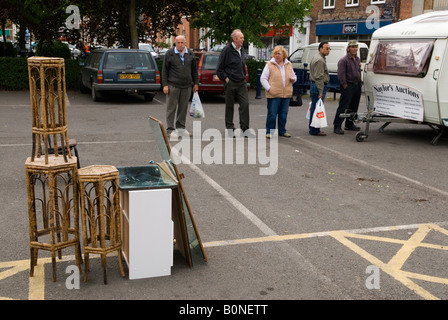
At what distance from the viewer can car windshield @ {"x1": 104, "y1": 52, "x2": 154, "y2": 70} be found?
655 inches

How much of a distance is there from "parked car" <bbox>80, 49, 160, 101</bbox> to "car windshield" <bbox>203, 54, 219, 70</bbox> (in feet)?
5.92

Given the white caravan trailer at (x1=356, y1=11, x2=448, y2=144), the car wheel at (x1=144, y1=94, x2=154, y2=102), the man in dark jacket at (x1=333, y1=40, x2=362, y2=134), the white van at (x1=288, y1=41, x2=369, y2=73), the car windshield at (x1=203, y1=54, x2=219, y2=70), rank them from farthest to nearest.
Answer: the white van at (x1=288, y1=41, x2=369, y2=73)
the car wheel at (x1=144, y1=94, x2=154, y2=102)
the car windshield at (x1=203, y1=54, x2=219, y2=70)
the man in dark jacket at (x1=333, y1=40, x2=362, y2=134)
the white caravan trailer at (x1=356, y1=11, x2=448, y2=144)

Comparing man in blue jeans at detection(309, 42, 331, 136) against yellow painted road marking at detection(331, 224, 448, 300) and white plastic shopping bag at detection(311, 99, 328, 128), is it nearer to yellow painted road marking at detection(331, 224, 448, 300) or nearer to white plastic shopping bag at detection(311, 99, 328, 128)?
white plastic shopping bag at detection(311, 99, 328, 128)

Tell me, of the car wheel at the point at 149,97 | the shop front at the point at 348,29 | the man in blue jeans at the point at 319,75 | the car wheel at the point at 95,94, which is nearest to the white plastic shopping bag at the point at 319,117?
the man in blue jeans at the point at 319,75

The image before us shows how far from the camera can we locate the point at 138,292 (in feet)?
13.1

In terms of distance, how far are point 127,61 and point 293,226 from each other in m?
12.4

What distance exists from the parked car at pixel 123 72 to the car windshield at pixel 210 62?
1803 millimetres

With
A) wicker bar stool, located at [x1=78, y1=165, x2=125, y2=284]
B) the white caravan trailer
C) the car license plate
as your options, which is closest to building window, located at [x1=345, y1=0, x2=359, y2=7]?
the car license plate

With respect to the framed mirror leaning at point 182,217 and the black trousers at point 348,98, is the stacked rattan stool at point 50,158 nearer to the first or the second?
the framed mirror leaning at point 182,217

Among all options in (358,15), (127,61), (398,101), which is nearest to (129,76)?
(127,61)

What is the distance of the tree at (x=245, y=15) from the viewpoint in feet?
69.0

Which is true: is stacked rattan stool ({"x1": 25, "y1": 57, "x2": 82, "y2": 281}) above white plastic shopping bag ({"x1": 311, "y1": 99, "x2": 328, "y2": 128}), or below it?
above

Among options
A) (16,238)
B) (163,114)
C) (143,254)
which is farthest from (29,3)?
(143,254)

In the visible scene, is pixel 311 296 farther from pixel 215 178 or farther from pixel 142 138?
pixel 142 138
